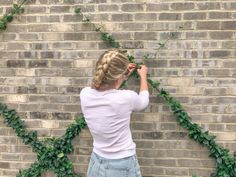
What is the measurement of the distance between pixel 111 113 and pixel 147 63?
0.94 metres

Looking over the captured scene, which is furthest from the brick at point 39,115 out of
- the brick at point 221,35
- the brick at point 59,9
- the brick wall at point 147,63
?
the brick at point 221,35

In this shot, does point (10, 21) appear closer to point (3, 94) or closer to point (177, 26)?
point (3, 94)

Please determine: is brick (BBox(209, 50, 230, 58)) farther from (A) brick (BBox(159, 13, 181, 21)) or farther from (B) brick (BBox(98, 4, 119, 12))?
(B) brick (BBox(98, 4, 119, 12))

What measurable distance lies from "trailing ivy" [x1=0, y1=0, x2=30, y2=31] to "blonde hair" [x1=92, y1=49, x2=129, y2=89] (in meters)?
1.43

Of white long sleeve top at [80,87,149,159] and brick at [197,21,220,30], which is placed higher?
brick at [197,21,220,30]

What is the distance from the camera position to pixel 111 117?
317 centimetres

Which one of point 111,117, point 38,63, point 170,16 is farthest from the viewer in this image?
point 38,63

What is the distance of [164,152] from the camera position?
404 centimetres

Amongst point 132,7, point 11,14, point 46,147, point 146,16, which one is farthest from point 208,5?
point 46,147

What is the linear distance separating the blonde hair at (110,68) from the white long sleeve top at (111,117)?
0.11 metres

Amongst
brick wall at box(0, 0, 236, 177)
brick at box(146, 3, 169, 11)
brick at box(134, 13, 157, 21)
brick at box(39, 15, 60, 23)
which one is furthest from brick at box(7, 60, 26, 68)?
brick at box(146, 3, 169, 11)

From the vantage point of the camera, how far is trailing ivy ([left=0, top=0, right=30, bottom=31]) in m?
4.14

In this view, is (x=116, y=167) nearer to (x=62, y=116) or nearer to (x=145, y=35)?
(x=62, y=116)

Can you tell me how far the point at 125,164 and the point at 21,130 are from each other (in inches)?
55.7
